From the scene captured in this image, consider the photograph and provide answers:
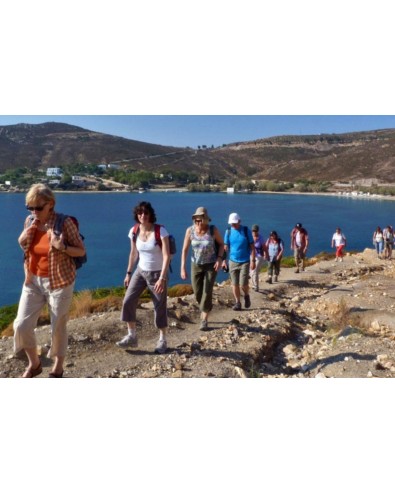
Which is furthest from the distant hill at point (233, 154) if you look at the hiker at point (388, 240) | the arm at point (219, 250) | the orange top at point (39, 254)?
the orange top at point (39, 254)

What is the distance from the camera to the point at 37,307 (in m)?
3.51

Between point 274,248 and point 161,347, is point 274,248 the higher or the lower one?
the higher one

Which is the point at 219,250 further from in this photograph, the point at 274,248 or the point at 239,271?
the point at 274,248

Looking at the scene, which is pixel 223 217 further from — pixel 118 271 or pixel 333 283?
pixel 333 283

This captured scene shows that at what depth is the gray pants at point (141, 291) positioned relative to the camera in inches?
176

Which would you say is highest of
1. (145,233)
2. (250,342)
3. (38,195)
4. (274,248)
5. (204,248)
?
(38,195)

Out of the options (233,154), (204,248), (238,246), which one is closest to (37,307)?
(204,248)

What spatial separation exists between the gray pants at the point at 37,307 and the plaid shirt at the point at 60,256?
66 mm

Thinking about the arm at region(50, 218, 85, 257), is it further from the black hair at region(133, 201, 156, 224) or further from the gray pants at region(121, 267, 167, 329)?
the gray pants at region(121, 267, 167, 329)

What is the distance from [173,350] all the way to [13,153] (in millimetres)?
58139

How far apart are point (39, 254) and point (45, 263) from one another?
0.08 meters

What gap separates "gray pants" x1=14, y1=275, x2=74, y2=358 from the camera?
11.2 feet

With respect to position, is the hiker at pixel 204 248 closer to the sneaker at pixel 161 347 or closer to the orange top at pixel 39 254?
the sneaker at pixel 161 347

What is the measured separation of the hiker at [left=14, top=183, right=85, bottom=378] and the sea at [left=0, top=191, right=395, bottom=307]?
13.8 metres
